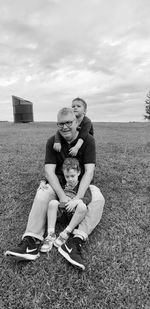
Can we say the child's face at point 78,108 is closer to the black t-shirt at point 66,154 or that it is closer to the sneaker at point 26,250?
the black t-shirt at point 66,154

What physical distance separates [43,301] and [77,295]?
37 centimetres

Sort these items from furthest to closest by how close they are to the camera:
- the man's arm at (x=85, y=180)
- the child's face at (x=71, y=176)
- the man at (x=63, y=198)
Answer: the child's face at (x=71, y=176) < the man's arm at (x=85, y=180) < the man at (x=63, y=198)

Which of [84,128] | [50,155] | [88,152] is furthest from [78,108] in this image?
[50,155]

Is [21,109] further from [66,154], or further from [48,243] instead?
[48,243]

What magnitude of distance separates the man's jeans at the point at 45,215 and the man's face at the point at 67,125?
2.90 ft

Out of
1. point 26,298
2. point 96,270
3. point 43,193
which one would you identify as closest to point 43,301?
point 26,298

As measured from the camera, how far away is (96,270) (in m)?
3.07

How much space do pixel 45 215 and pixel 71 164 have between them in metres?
0.84

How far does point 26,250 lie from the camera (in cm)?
321

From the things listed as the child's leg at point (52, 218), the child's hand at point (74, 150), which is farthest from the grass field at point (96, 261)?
the child's hand at point (74, 150)

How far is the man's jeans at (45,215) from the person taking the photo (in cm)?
346

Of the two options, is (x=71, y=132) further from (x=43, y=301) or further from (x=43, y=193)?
(x=43, y=301)

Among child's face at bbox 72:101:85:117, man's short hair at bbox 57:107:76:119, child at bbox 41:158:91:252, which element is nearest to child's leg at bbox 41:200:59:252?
child at bbox 41:158:91:252

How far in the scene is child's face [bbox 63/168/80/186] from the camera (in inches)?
151
